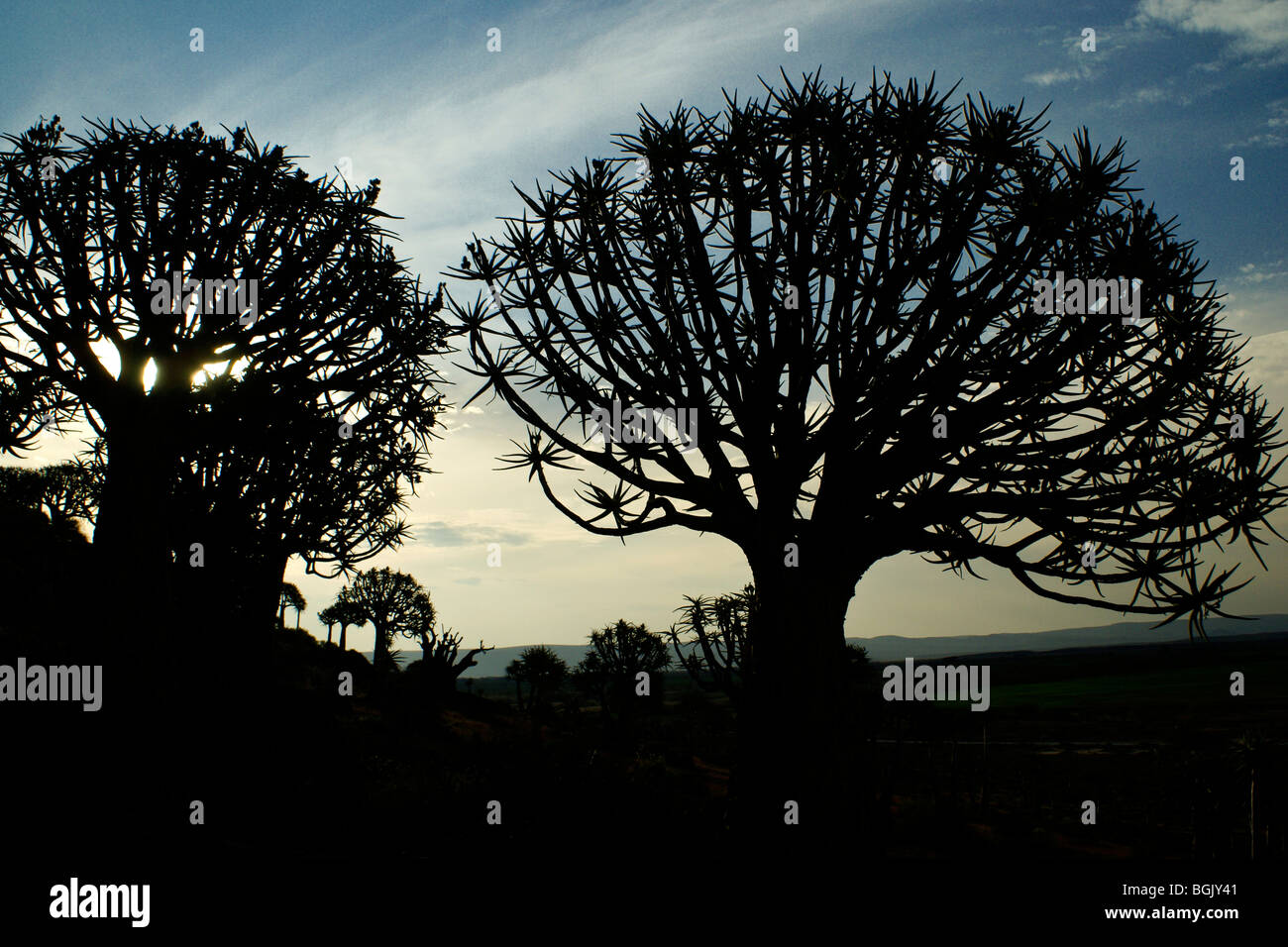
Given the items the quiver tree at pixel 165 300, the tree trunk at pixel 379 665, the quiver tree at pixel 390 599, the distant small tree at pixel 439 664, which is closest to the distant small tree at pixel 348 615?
the quiver tree at pixel 390 599

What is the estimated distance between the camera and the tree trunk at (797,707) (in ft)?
17.7

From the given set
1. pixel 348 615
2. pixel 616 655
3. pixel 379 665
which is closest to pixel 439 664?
pixel 379 665

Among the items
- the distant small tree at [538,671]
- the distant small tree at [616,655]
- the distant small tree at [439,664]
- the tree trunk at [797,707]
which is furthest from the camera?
the distant small tree at [616,655]

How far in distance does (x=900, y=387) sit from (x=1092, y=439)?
1615 millimetres

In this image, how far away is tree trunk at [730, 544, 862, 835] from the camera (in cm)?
540

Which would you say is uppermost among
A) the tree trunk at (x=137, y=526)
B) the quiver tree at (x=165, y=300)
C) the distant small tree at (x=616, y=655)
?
the quiver tree at (x=165, y=300)

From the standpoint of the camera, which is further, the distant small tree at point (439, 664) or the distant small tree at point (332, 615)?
the distant small tree at point (332, 615)

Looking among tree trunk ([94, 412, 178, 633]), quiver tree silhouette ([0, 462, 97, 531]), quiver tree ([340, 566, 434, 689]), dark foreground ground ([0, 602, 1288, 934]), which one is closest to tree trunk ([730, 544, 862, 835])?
dark foreground ground ([0, 602, 1288, 934])

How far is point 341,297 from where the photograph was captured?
28.0 feet

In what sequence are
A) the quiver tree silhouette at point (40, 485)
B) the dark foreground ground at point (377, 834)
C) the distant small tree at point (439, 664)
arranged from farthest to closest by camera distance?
the quiver tree silhouette at point (40, 485) → the distant small tree at point (439, 664) → the dark foreground ground at point (377, 834)

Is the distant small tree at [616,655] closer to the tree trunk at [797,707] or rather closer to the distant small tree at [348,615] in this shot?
the distant small tree at [348,615]

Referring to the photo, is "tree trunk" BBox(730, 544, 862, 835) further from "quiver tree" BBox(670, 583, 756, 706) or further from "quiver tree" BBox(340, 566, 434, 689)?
"quiver tree" BBox(340, 566, 434, 689)
